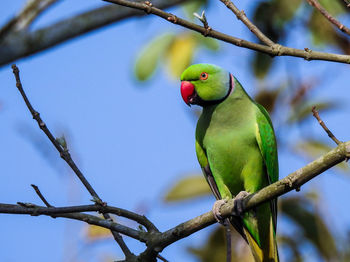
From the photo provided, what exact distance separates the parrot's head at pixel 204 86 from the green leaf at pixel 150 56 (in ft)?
3.75

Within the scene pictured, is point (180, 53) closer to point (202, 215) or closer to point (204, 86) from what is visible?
point (204, 86)

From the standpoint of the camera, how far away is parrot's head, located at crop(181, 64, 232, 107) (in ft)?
13.1

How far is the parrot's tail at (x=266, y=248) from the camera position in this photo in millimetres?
3938

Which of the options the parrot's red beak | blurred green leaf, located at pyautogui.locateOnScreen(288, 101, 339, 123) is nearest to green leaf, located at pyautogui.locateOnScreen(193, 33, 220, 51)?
blurred green leaf, located at pyautogui.locateOnScreen(288, 101, 339, 123)

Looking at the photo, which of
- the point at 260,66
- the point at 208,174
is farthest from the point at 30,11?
the point at 208,174

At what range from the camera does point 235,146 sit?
12.4ft

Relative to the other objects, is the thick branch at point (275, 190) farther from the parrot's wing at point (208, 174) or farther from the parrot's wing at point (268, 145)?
the parrot's wing at point (208, 174)

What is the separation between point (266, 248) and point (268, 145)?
808mm

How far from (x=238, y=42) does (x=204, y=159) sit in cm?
185

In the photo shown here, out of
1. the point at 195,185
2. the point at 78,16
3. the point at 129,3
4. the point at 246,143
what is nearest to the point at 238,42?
the point at 129,3

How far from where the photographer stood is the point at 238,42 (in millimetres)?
2301

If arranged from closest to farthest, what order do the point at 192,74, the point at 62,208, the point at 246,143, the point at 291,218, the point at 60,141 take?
the point at 62,208
the point at 60,141
the point at 246,143
the point at 192,74
the point at 291,218

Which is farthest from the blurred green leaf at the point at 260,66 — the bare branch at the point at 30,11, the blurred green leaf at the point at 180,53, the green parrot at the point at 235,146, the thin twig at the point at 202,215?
the thin twig at the point at 202,215

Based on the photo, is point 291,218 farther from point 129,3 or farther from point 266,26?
point 129,3
